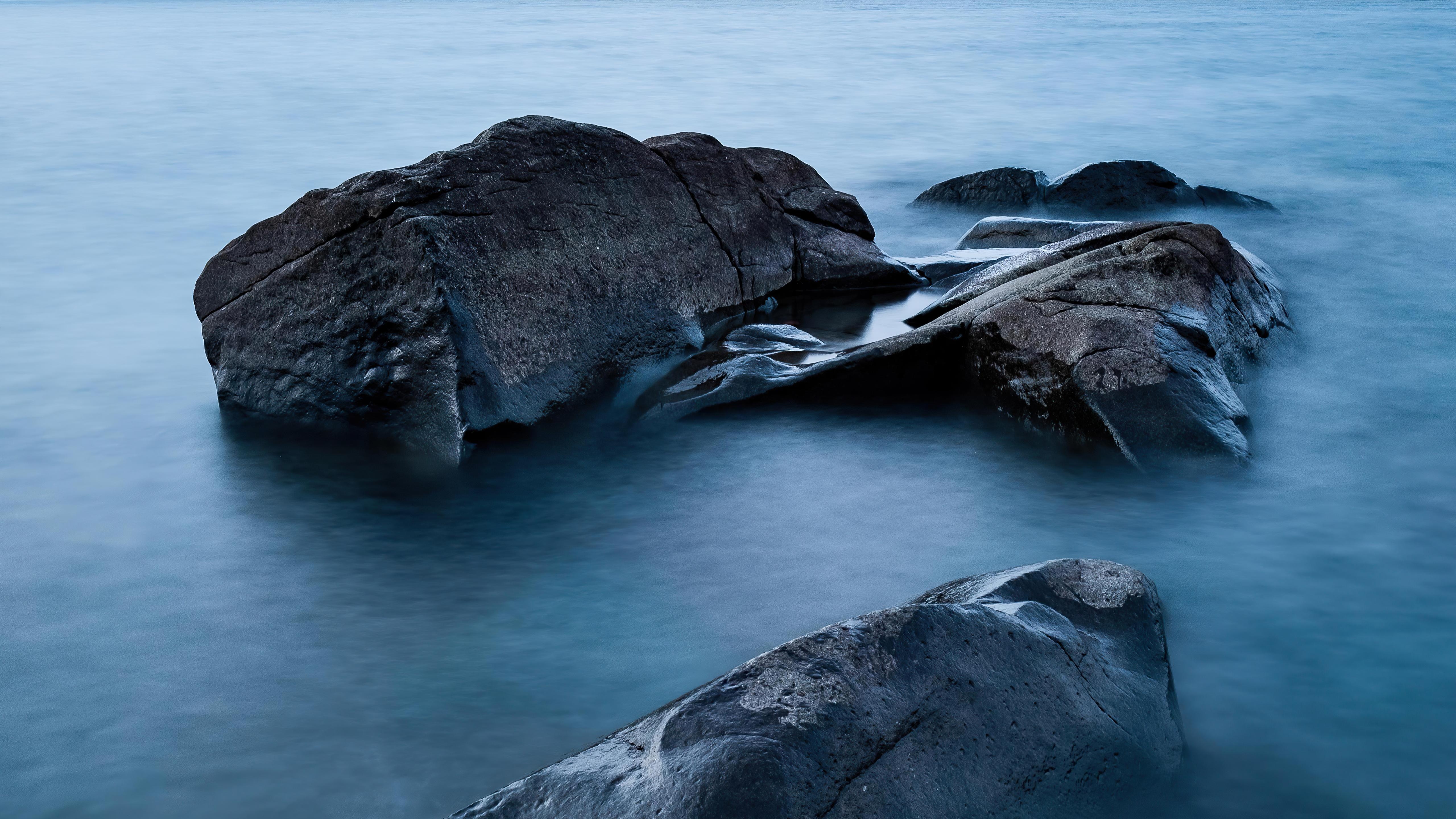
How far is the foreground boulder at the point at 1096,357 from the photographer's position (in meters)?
A: 5.47

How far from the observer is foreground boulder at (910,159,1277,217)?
11195 millimetres

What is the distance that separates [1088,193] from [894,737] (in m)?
9.52

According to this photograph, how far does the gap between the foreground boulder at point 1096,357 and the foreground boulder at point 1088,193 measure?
4299mm

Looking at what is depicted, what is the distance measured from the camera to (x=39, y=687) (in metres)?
3.96

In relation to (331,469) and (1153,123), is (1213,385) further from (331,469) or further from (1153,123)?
(1153,123)

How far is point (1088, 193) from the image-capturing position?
11.2 m

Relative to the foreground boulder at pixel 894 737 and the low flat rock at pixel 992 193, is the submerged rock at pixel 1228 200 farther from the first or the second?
the foreground boulder at pixel 894 737

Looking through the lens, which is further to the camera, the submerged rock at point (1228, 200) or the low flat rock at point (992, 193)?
the low flat rock at point (992, 193)

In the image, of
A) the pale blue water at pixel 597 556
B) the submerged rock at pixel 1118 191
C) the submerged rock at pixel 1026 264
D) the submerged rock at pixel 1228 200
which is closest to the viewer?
the pale blue water at pixel 597 556

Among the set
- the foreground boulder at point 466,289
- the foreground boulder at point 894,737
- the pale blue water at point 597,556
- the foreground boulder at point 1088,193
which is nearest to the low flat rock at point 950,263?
the pale blue water at point 597,556

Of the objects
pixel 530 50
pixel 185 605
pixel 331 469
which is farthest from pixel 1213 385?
pixel 530 50

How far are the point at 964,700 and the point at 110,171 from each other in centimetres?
1444

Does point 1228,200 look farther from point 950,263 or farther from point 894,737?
point 894,737

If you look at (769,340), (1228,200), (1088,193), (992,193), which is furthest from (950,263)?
(1228,200)
